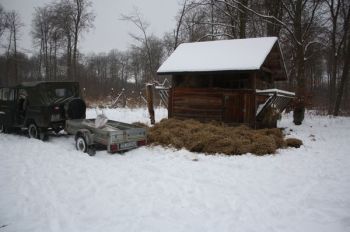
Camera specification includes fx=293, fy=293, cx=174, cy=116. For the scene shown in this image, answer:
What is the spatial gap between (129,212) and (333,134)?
11.9 m

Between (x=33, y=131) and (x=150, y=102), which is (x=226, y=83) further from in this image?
(x=33, y=131)

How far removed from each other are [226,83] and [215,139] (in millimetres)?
5347

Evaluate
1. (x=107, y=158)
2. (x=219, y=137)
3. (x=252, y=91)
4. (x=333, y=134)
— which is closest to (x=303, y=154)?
(x=219, y=137)

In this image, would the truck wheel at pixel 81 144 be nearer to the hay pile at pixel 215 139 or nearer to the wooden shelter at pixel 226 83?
the hay pile at pixel 215 139

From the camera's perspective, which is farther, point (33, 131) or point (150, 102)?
point (150, 102)

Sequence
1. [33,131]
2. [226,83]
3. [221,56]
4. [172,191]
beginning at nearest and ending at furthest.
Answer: [172,191] → [33,131] → [221,56] → [226,83]

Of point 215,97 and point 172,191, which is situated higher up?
point 215,97

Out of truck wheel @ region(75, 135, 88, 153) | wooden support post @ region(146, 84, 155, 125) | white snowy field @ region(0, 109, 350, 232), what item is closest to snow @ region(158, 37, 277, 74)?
wooden support post @ region(146, 84, 155, 125)

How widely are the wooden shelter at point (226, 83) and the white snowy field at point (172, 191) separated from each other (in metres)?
3.62

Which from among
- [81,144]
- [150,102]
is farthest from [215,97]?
[81,144]

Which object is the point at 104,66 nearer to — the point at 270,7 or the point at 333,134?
the point at 270,7

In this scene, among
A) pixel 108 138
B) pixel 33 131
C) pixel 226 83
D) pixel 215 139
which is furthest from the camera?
pixel 226 83

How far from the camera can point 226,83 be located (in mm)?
14891

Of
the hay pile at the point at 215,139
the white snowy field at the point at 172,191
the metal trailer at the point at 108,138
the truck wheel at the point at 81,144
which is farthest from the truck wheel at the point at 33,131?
the hay pile at the point at 215,139
